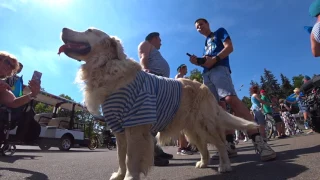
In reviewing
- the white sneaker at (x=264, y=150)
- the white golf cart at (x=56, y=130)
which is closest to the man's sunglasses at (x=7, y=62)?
the white sneaker at (x=264, y=150)

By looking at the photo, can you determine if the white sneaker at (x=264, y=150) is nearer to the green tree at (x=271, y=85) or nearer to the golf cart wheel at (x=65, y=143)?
the golf cart wheel at (x=65, y=143)

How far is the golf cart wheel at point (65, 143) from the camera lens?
40.1 feet

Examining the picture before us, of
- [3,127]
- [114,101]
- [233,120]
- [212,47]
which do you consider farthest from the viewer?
[212,47]

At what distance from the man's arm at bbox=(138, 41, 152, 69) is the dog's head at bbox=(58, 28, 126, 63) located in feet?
4.46

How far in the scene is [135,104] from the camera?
2.51 meters

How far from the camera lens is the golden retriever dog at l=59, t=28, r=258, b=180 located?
248cm

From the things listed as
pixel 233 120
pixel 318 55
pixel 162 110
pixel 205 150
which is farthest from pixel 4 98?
pixel 318 55

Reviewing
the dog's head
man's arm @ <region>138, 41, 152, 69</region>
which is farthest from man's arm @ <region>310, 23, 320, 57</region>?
man's arm @ <region>138, 41, 152, 69</region>

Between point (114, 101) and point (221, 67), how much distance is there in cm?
217

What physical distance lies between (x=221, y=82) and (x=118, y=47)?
1824 millimetres

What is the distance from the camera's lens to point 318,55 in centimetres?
197

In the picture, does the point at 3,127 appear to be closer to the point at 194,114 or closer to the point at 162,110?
the point at 162,110

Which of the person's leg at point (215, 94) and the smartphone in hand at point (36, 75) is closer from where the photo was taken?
the smartphone in hand at point (36, 75)

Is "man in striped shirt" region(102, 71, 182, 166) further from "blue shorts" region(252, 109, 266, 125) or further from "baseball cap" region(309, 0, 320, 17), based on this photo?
"blue shorts" region(252, 109, 266, 125)
